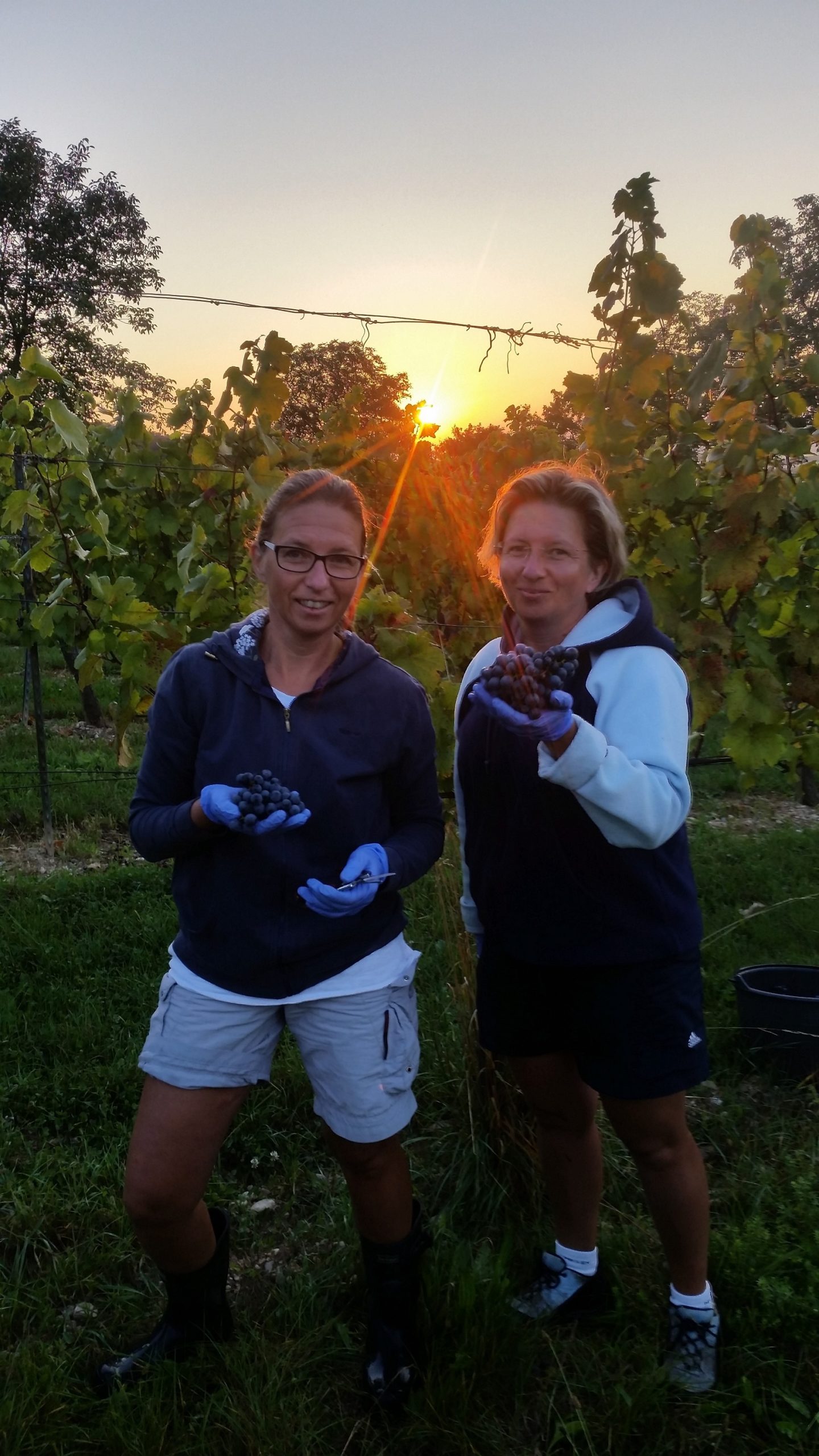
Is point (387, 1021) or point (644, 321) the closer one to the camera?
point (387, 1021)

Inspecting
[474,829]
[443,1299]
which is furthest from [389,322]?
[443,1299]

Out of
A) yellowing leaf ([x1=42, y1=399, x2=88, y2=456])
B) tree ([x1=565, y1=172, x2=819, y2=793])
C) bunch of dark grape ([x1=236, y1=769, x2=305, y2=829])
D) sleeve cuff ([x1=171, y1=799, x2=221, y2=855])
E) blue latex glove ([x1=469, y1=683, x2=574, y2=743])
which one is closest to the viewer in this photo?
blue latex glove ([x1=469, y1=683, x2=574, y2=743])

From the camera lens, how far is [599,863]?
165 cm

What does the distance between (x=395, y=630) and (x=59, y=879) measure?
301cm

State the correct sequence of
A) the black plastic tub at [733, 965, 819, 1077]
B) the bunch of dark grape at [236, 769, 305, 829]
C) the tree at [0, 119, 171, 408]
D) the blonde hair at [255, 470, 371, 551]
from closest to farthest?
the bunch of dark grape at [236, 769, 305, 829]
the blonde hair at [255, 470, 371, 551]
the black plastic tub at [733, 965, 819, 1077]
the tree at [0, 119, 171, 408]

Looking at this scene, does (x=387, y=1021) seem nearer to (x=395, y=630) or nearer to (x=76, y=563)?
(x=395, y=630)

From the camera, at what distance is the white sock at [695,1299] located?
6.16 feet

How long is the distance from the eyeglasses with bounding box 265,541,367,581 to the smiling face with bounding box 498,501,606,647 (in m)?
0.30

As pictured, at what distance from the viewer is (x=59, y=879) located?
4676mm

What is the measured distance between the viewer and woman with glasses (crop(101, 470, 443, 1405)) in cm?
165

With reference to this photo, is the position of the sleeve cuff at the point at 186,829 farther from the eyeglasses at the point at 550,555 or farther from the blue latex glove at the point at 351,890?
the eyeglasses at the point at 550,555

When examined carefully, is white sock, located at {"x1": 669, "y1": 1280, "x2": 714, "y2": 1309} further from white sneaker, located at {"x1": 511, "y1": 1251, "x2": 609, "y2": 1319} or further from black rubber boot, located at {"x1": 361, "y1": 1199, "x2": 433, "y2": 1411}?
black rubber boot, located at {"x1": 361, "y1": 1199, "x2": 433, "y2": 1411}

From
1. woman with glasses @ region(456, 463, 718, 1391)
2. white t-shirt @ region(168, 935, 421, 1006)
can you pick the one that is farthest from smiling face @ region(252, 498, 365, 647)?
white t-shirt @ region(168, 935, 421, 1006)

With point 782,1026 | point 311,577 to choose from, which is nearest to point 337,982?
point 311,577
